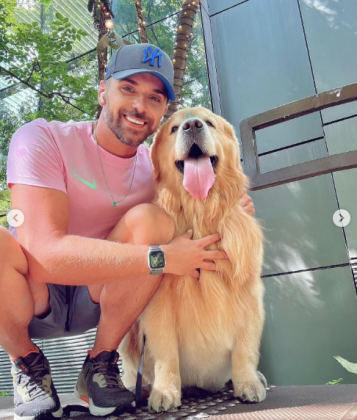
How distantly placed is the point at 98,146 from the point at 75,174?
→ 273 millimetres

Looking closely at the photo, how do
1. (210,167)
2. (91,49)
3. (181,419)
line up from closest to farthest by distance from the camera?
(181,419), (210,167), (91,49)

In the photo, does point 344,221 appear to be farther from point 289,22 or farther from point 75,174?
point 75,174

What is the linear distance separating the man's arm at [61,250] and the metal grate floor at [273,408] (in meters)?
0.50

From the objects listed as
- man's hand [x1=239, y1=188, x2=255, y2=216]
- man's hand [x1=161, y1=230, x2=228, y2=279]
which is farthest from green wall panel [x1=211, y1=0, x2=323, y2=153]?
man's hand [x1=161, y1=230, x2=228, y2=279]

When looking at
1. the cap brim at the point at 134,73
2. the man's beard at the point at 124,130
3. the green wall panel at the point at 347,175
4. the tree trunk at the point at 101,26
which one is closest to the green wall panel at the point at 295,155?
the green wall panel at the point at 347,175

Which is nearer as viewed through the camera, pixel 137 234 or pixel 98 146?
pixel 137 234

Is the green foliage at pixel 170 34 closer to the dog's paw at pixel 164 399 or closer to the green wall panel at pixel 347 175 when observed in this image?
the green wall panel at pixel 347 175

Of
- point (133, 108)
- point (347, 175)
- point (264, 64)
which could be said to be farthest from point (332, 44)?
point (133, 108)

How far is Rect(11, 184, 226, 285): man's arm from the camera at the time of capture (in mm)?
1520

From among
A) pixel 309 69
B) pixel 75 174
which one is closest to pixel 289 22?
pixel 309 69

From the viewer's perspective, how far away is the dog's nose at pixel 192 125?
2.02m

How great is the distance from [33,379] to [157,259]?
658 millimetres

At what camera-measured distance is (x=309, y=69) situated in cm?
429

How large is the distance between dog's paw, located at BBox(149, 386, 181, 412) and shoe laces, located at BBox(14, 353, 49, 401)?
405 millimetres
